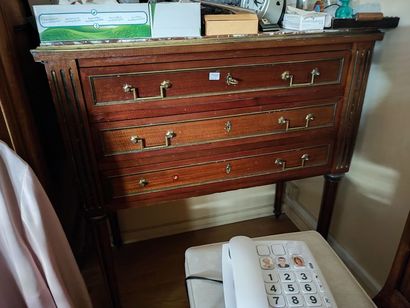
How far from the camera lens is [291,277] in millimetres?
613

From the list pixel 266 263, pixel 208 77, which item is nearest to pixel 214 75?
pixel 208 77

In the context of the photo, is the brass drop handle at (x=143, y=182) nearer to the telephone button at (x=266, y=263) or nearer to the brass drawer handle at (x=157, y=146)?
the brass drawer handle at (x=157, y=146)

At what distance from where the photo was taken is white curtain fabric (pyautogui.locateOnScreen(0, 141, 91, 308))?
67 cm

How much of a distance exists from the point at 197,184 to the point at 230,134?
0.18m

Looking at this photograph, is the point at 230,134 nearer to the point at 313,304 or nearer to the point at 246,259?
the point at 246,259

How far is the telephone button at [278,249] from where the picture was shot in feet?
2.20

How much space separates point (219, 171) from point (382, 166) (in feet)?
1.84

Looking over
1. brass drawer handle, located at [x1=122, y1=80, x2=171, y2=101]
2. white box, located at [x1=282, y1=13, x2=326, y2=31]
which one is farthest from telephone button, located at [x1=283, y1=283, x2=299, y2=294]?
white box, located at [x1=282, y1=13, x2=326, y2=31]

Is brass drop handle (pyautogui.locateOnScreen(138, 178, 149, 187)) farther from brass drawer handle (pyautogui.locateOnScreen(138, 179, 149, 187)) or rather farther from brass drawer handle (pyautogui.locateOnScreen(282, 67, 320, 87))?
brass drawer handle (pyautogui.locateOnScreen(282, 67, 320, 87))

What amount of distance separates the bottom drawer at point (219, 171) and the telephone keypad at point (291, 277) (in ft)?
1.00

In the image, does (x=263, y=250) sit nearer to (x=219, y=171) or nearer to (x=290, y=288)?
(x=290, y=288)

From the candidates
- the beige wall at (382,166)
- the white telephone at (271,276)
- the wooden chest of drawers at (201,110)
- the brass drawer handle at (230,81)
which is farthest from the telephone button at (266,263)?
the beige wall at (382,166)

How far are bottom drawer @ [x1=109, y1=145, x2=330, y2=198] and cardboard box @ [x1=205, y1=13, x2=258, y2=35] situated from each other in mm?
356

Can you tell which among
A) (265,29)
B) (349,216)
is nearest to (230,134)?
(265,29)
